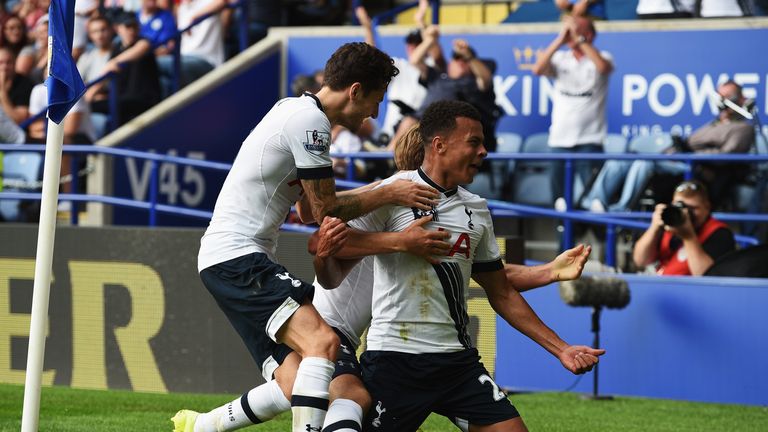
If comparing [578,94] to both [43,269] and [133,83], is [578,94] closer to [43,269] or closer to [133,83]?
[133,83]

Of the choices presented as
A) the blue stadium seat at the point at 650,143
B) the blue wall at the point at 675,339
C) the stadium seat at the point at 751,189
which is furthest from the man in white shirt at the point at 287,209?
the blue stadium seat at the point at 650,143

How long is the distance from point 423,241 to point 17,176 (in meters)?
10.2

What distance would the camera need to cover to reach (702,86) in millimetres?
14266

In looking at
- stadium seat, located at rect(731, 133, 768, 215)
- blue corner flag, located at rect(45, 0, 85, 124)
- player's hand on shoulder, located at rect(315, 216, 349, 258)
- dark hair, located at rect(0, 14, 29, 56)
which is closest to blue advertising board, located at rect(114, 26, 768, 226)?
stadium seat, located at rect(731, 133, 768, 215)

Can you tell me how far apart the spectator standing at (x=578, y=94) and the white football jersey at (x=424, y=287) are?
24.7 ft

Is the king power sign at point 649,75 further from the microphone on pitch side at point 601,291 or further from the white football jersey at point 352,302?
the white football jersey at point 352,302

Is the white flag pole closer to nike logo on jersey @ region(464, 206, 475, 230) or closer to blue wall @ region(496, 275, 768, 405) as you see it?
nike logo on jersey @ region(464, 206, 475, 230)

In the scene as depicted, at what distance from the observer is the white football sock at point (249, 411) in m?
6.27

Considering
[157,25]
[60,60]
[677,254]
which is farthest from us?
[157,25]

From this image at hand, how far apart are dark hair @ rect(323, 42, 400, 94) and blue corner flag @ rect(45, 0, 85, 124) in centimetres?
113

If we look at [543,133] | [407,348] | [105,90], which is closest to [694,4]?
[543,133]

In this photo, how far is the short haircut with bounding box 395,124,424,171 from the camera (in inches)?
255

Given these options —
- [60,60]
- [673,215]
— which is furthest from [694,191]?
[60,60]

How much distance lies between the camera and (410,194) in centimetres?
584
